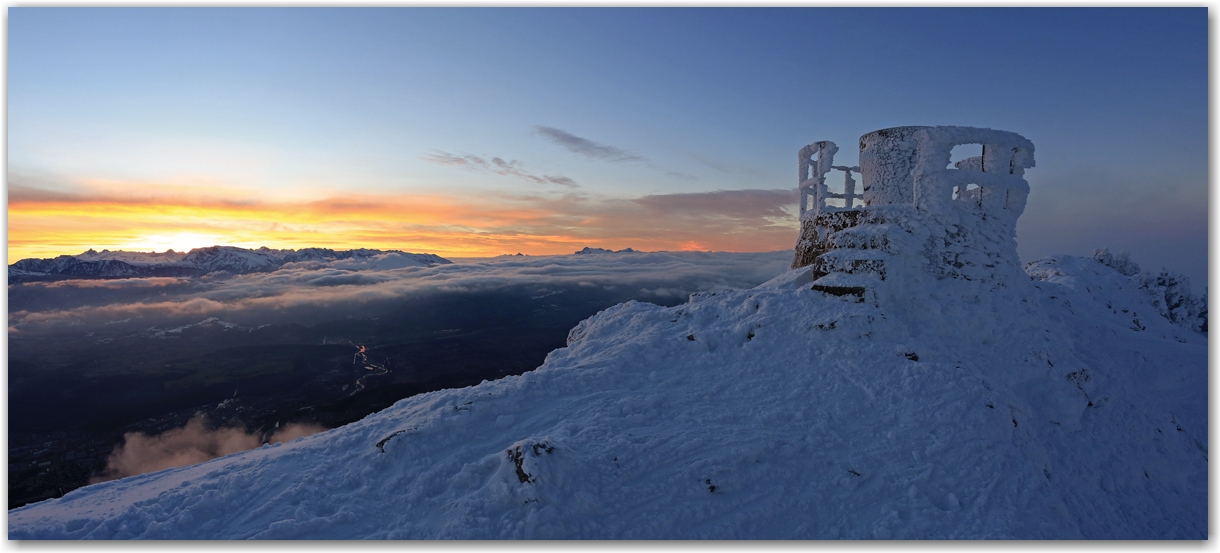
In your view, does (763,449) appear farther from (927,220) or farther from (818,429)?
(927,220)

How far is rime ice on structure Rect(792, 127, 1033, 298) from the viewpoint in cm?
1609

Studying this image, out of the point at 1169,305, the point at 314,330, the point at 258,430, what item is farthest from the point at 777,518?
the point at 314,330

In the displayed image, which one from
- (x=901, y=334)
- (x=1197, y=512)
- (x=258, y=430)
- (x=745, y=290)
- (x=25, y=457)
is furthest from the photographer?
(x=258, y=430)

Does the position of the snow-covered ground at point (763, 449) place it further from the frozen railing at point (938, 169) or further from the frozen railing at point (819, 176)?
the frozen railing at point (819, 176)

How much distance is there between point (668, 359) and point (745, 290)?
611cm

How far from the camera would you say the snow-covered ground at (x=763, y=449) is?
28.3ft

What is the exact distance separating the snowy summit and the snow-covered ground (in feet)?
0.16

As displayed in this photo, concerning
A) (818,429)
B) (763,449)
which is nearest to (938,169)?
(818,429)

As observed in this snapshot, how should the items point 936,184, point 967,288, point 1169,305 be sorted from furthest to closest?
point 1169,305 < point 936,184 < point 967,288

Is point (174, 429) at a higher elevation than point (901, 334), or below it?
below

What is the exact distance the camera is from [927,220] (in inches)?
657

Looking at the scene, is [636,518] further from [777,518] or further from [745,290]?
[745,290]

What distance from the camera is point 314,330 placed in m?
192

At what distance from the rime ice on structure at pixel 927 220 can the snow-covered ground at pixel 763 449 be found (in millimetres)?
751
